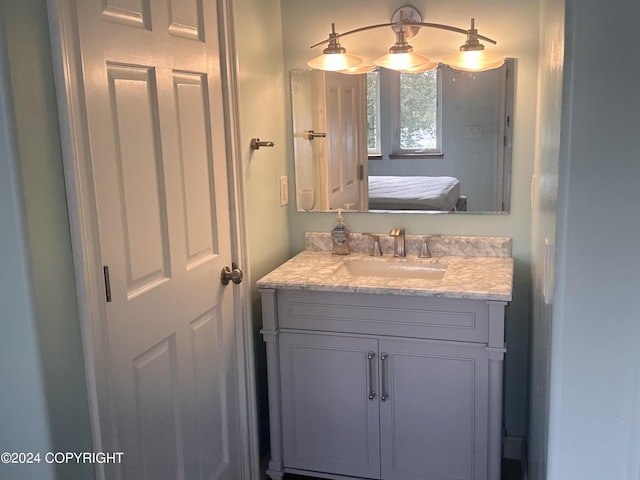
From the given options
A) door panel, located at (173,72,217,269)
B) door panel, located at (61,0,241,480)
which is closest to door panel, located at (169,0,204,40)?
door panel, located at (61,0,241,480)

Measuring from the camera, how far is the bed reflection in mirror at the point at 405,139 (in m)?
2.49

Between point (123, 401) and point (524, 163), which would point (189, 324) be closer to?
point (123, 401)

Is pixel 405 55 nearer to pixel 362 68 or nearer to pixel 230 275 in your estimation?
pixel 362 68

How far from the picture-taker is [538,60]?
7.82 feet

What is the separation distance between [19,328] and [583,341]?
1.20 meters

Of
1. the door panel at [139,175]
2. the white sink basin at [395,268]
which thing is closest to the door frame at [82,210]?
the door panel at [139,175]

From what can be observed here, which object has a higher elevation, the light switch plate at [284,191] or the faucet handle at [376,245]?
the light switch plate at [284,191]

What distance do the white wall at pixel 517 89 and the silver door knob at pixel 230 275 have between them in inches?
25.4

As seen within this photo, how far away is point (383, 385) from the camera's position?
89.6 inches

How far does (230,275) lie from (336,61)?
980 mm

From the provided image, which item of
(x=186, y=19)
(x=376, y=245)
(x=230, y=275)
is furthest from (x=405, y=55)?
(x=230, y=275)

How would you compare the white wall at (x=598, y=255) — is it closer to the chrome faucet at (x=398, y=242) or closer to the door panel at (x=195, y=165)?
the door panel at (x=195, y=165)

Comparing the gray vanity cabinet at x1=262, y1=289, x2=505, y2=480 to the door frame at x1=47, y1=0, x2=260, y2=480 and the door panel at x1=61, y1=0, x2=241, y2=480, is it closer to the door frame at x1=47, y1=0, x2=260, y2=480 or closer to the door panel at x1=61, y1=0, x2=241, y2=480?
the door panel at x1=61, y1=0, x2=241, y2=480

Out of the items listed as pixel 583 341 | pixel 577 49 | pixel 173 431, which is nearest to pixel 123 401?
pixel 173 431
